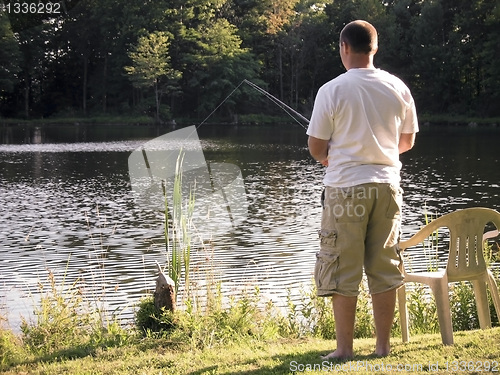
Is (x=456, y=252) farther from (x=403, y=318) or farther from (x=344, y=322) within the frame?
(x=344, y=322)

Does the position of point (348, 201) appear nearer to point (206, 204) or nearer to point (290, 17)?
point (206, 204)

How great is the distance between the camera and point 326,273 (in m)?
3.71

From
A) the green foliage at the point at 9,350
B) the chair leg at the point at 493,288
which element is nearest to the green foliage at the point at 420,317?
the chair leg at the point at 493,288

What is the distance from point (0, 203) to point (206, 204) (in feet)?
14.4

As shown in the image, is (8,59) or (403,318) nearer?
(403,318)

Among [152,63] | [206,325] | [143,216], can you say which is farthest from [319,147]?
[152,63]

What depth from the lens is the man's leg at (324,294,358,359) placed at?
3.73 m

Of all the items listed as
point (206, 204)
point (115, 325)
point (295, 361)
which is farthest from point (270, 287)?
point (206, 204)

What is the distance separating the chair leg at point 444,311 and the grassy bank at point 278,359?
0.18ft

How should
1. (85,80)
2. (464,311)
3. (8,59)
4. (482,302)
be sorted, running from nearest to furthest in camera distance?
1. (482,302)
2. (464,311)
3. (8,59)
4. (85,80)

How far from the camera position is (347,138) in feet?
12.2

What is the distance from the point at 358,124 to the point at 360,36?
1.38ft

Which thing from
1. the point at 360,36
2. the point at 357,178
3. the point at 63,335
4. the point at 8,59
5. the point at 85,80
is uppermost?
the point at 8,59

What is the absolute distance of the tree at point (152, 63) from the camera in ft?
182
